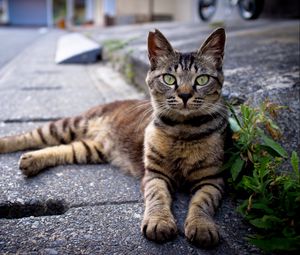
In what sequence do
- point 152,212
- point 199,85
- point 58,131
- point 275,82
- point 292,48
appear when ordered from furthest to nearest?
point 292,48
point 58,131
point 275,82
point 199,85
point 152,212

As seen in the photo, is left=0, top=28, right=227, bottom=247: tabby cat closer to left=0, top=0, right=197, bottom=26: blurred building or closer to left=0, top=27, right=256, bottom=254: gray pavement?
left=0, top=27, right=256, bottom=254: gray pavement

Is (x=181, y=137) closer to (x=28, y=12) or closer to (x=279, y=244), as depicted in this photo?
(x=279, y=244)

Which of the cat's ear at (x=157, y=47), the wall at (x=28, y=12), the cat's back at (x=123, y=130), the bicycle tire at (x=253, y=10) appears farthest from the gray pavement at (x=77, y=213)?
the wall at (x=28, y=12)

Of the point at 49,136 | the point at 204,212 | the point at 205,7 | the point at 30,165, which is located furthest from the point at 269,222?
the point at 205,7

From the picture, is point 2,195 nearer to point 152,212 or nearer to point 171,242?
point 152,212

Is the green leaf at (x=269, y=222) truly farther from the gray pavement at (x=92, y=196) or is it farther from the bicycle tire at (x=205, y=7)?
the bicycle tire at (x=205, y=7)

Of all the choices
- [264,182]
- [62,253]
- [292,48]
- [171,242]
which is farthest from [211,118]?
[292,48]

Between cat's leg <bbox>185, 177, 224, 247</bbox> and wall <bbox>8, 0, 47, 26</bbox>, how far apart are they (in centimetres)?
3014

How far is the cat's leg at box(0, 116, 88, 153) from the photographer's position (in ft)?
9.00

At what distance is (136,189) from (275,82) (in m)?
1.20

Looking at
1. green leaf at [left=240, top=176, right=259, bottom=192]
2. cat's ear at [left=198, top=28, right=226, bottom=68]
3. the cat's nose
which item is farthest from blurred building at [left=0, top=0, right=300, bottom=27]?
green leaf at [left=240, top=176, right=259, bottom=192]

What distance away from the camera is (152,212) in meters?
1.86

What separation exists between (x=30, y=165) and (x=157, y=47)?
1.07 meters

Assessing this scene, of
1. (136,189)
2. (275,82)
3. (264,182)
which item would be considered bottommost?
(136,189)
